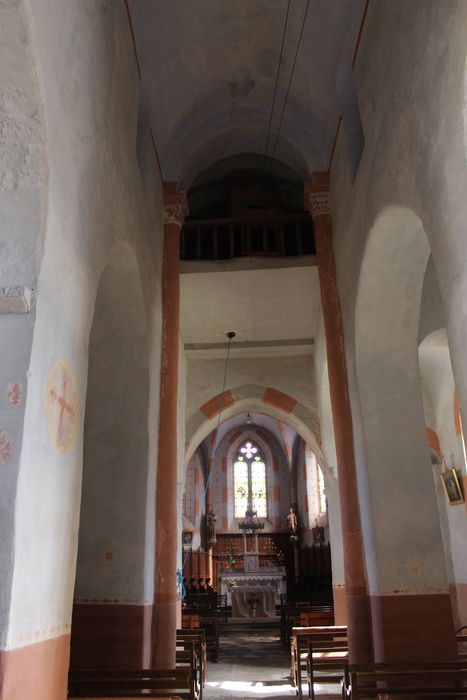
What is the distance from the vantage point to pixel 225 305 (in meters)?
11.3

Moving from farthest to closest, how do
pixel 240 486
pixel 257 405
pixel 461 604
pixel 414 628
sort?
pixel 240 486, pixel 257 405, pixel 461 604, pixel 414 628

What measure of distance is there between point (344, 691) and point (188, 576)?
1507cm

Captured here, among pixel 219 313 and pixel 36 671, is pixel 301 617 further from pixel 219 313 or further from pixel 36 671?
pixel 36 671

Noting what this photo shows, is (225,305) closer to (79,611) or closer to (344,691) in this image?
(79,611)

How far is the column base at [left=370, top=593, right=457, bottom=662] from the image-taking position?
621 cm

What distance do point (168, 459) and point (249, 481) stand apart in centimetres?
1607

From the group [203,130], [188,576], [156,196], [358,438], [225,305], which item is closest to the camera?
[358,438]

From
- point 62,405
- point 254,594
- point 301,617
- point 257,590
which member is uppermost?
point 62,405

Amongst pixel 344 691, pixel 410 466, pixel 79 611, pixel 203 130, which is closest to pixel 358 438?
pixel 410 466

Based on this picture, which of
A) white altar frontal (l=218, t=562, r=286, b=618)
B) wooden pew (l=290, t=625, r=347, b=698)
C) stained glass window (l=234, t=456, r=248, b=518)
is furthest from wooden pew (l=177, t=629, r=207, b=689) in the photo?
stained glass window (l=234, t=456, r=248, b=518)

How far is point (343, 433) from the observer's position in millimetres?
7711

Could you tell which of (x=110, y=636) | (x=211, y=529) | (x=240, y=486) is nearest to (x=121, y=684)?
(x=110, y=636)

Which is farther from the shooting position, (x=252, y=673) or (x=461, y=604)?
(x=461, y=604)

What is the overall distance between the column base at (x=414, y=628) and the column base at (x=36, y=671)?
143 inches
